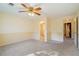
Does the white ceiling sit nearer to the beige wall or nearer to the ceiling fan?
the ceiling fan

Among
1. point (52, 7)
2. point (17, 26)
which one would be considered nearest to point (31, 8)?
point (52, 7)

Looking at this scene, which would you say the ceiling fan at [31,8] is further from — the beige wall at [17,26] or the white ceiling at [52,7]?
the beige wall at [17,26]

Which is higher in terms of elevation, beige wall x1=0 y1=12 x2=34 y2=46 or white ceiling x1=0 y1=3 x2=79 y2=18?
white ceiling x1=0 y1=3 x2=79 y2=18

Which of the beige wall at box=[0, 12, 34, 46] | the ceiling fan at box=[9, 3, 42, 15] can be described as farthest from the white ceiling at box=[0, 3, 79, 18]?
the beige wall at box=[0, 12, 34, 46]

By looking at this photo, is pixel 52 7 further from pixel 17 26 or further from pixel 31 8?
pixel 17 26

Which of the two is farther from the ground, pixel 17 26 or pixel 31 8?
pixel 31 8

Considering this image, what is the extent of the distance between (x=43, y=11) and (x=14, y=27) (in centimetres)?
101

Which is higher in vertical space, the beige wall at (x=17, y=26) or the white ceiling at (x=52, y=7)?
the white ceiling at (x=52, y=7)

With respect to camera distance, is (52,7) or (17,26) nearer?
(52,7)

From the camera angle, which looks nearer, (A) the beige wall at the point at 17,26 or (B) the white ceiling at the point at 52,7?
(B) the white ceiling at the point at 52,7

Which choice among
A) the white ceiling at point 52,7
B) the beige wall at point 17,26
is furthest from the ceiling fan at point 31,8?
the beige wall at point 17,26

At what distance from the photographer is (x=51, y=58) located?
2.31 metres

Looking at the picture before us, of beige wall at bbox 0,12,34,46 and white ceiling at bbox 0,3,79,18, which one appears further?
beige wall at bbox 0,12,34,46

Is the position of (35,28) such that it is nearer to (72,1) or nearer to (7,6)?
(7,6)
